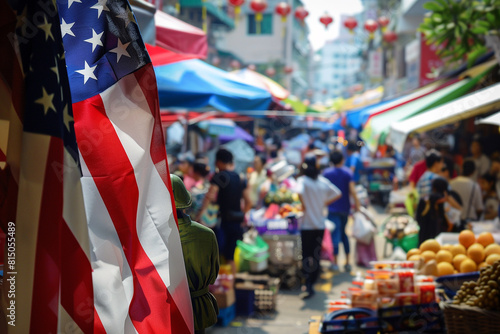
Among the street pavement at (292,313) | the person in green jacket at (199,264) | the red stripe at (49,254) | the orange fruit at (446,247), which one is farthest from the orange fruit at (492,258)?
the red stripe at (49,254)

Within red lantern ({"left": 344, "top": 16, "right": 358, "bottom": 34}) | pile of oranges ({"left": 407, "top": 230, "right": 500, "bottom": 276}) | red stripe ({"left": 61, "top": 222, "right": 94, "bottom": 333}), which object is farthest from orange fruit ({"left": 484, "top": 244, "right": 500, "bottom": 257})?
red lantern ({"left": 344, "top": 16, "right": 358, "bottom": 34})

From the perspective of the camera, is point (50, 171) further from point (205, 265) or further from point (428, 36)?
point (428, 36)

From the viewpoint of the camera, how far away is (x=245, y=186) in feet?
27.9

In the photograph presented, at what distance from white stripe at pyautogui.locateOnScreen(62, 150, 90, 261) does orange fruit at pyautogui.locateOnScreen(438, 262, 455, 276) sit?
15.2ft

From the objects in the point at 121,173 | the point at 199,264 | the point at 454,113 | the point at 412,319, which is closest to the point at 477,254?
the point at 412,319

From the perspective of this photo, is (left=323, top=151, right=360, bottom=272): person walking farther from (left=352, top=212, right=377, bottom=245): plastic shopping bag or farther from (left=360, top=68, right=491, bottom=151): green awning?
(left=360, top=68, right=491, bottom=151): green awning

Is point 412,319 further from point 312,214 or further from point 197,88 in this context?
point 312,214

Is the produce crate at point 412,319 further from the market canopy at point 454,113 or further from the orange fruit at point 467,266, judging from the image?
the market canopy at point 454,113

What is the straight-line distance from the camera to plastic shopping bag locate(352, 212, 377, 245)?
10859 mm

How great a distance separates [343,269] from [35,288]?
954 cm

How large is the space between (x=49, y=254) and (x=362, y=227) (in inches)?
369

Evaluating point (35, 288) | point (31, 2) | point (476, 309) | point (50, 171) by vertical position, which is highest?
point (31, 2)

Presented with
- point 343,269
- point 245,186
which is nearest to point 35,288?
point 245,186

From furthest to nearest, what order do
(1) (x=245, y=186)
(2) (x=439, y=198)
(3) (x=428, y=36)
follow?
(3) (x=428, y=36)
(1) (x=245, y=186)
(2) (x=439, y=198)
